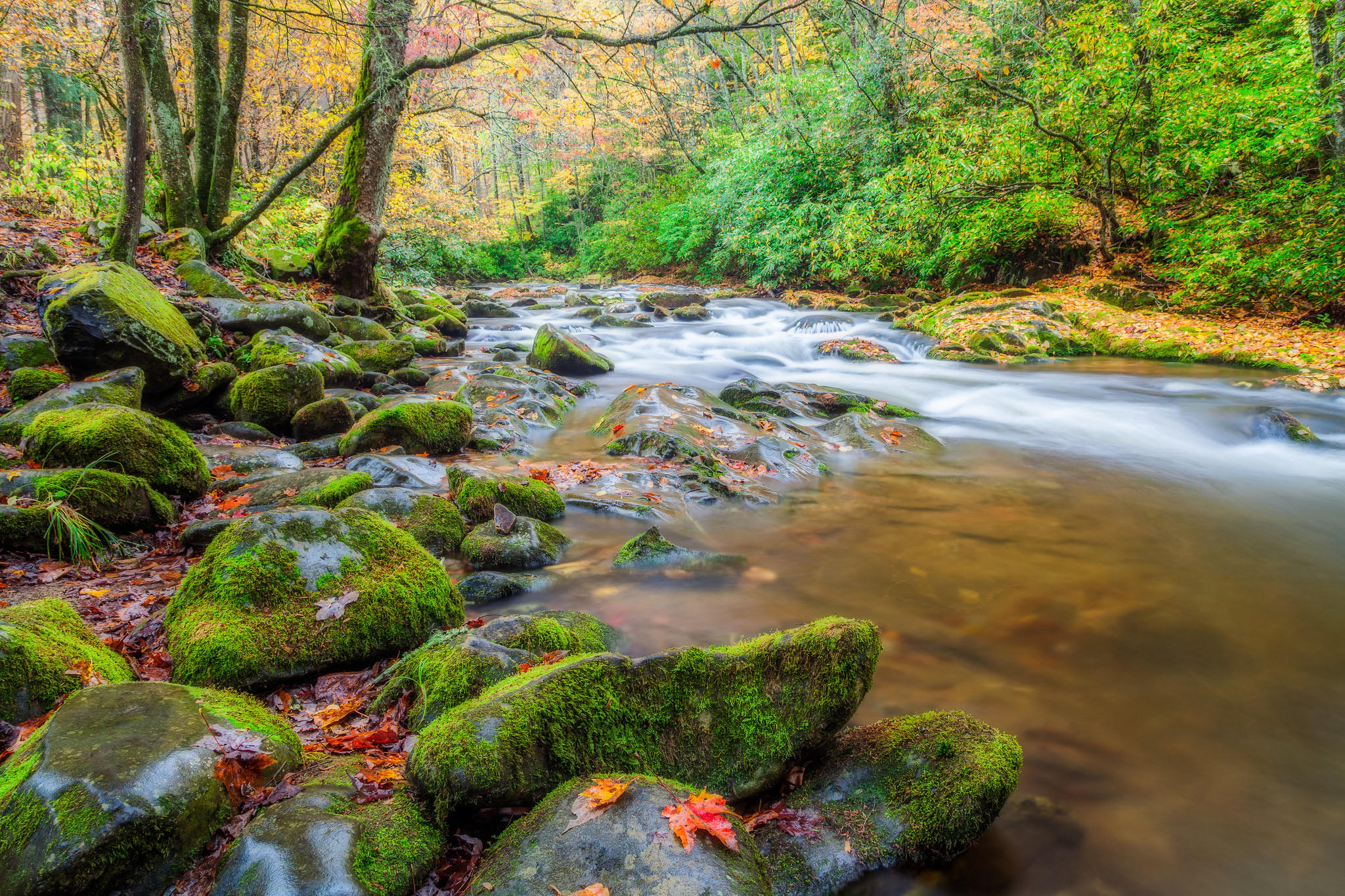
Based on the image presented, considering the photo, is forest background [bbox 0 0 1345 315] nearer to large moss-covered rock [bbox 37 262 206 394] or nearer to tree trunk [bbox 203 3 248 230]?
tree trunk [bbox 203 3 248 230]

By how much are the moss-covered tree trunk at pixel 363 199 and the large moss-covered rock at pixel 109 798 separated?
450 inches

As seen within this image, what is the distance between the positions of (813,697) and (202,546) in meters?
3.72

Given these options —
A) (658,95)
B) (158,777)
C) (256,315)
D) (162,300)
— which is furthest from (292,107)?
(158,777)

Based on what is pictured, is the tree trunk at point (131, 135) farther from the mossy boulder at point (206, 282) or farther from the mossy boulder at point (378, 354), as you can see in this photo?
the mossy boulder at point (378, 354)

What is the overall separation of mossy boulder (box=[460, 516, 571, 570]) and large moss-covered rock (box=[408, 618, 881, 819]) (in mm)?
2100

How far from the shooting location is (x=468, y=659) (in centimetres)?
256

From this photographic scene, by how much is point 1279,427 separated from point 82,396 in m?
12.3

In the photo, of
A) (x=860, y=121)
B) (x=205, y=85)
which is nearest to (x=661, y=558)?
(x=205, y=85)

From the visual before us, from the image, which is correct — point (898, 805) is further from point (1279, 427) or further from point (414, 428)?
point (1279, 427)

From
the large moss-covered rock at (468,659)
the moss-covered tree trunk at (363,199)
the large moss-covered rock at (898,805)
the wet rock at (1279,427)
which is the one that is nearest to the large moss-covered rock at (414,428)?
the large moss-covered rock at (468,659)

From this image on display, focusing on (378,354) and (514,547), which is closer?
(514,547)

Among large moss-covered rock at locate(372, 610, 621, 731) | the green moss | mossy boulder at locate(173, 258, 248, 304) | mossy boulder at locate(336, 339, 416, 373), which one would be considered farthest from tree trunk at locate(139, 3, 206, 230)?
large moss-covered rock at locate(372, 610, 621, 731)

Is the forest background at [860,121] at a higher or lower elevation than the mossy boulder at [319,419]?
higher

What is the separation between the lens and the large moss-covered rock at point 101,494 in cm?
368
